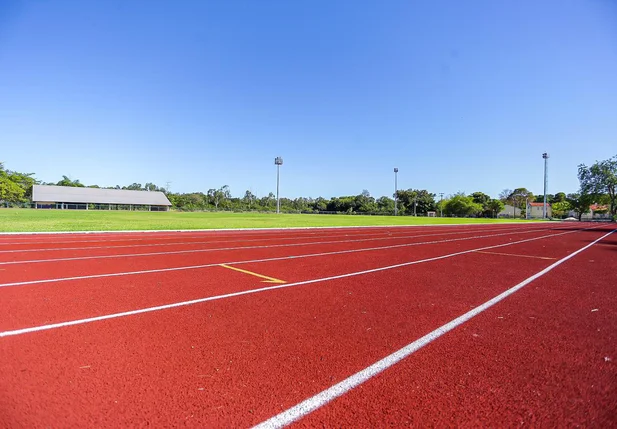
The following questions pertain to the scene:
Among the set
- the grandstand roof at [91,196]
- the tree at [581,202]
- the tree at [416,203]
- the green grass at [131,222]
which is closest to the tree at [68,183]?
the grandstand roof at [91,196]

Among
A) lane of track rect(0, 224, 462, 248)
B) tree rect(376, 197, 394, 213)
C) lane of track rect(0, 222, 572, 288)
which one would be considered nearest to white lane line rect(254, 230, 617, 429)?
lane of track rect(0, 222, 572, 288)

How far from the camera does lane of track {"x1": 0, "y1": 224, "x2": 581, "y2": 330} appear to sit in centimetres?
477

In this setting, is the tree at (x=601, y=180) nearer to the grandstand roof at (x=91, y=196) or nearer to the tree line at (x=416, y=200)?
the tree line at (x=416, y=200)

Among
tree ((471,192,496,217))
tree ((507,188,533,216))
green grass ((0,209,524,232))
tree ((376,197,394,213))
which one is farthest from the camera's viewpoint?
tree ((507,188,533,216))

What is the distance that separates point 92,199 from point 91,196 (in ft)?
6.39

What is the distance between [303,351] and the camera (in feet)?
11.8

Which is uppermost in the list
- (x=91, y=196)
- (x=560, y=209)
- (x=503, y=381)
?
(x=91, y=196)

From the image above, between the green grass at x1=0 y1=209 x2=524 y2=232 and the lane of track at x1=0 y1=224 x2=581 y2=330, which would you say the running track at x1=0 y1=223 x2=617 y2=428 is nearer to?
the lane of track at x1=0 y1=224 x2=581 y2=330

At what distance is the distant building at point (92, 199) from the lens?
83250 millimetres

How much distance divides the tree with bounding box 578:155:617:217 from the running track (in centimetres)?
8679

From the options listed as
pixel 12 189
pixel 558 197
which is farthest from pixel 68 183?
pixel 558 197

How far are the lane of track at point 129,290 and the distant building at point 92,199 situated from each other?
95.4 m

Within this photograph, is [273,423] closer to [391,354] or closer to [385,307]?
[391,354]

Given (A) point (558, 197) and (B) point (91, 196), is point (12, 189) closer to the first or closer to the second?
(B) point (91, 196)
